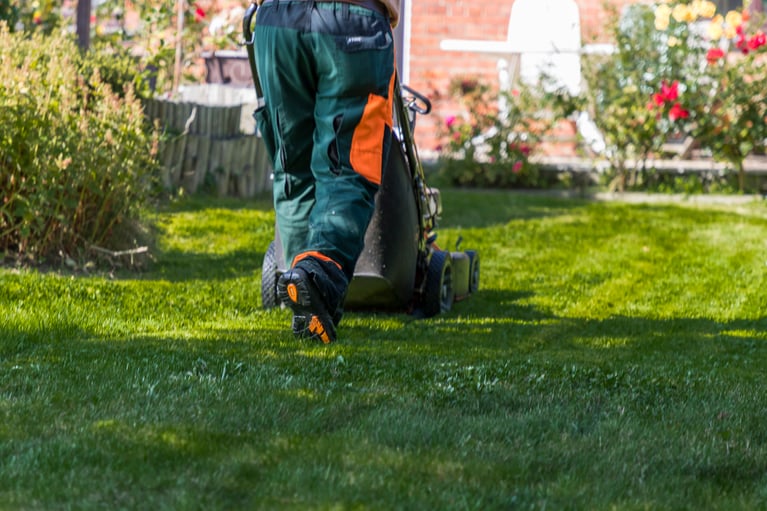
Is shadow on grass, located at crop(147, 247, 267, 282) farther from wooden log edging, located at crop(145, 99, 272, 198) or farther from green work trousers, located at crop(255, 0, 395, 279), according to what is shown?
wooden log edging, located at crop(145, 99, 272, 198)

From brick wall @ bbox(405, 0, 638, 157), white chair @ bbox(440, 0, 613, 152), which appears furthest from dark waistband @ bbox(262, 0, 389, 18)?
brick wall @ bbox(405, 0, 638, 157)

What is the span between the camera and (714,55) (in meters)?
11.6

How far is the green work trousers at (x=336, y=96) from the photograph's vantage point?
14.5 ft

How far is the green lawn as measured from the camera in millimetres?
2648

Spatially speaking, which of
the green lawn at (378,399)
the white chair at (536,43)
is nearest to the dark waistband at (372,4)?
the green lawn at (378,399)

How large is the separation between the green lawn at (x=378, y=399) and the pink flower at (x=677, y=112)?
5.27 m

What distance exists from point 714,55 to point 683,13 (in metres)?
0.48

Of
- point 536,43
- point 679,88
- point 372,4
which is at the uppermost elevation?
point 536,43

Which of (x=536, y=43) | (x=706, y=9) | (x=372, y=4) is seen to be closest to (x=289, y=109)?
(x=372, y=4)

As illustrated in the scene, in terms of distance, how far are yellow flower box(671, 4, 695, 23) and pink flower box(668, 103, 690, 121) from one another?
798 millimetres

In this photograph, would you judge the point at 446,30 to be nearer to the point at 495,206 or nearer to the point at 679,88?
the point at 679,88

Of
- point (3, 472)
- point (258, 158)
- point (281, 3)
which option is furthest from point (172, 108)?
point (3, 472)

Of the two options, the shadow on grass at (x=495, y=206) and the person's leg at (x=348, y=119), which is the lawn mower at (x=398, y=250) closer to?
the person's leg at (x=348, y=119)

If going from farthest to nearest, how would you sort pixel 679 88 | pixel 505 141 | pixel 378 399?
1. pixel 505 141
2. pixel 679 88
3. pixel 378 399
